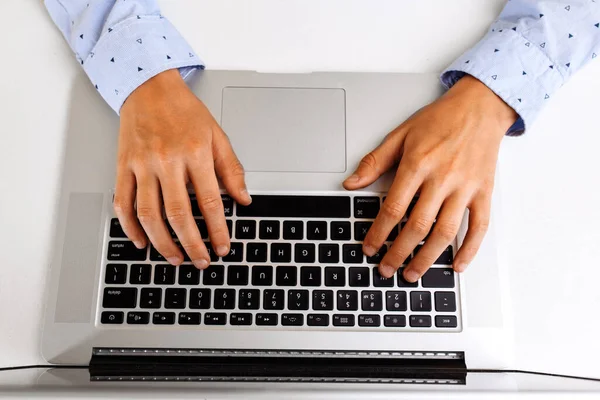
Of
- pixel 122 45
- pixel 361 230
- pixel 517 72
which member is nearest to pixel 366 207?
pixel 361 230

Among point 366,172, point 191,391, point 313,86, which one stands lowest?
point 191,391

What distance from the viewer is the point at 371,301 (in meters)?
0.51

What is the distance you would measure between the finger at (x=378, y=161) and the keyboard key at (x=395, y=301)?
4.7 inches

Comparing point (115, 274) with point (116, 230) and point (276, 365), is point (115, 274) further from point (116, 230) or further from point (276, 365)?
point (276, 365)

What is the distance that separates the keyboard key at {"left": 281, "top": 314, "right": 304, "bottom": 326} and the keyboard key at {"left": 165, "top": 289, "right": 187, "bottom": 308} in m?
0.11

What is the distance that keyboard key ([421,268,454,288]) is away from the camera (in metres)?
0.52

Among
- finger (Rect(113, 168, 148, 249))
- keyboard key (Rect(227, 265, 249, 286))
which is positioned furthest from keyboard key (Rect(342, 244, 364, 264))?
finger (Rect(113, 168, 148, 249))

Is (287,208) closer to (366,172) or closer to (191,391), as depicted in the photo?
(366,172)

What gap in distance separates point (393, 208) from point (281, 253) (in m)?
0.13

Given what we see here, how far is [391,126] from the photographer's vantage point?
574 millimetres

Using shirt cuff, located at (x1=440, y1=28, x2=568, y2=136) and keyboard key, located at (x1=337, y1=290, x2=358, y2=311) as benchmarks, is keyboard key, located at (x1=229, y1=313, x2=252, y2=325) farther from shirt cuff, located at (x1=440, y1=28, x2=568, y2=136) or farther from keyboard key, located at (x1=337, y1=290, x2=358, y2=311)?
shirt cuff, located at (x1=440, y1=28, x2=568, y2=136)

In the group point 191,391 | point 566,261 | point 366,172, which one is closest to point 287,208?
point 366,172

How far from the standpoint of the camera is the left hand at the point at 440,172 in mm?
514

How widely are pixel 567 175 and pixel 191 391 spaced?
0.47 m
